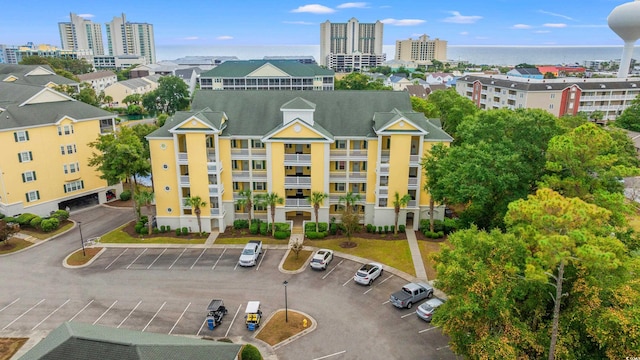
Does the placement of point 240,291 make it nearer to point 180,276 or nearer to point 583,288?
point 180,276

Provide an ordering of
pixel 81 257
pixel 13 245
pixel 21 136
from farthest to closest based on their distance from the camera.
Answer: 1. pixel 21 136
2. pixel 13 245
3. pixel 81 257

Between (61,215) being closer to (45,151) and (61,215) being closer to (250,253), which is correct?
(45,151)

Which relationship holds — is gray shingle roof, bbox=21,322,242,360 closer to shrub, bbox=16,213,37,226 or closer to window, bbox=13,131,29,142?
shrub, bbox=16,213,37,226

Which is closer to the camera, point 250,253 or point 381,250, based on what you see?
point 250,253

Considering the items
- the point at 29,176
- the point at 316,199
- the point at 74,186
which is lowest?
the point at 74,186

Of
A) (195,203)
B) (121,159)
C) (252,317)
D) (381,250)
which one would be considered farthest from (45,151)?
(381,250)

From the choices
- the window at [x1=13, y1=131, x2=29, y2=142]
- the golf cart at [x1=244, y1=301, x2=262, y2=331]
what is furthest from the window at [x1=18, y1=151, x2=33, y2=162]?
the golf cart at [x1=244, y1=301, x2=262, y2=331]

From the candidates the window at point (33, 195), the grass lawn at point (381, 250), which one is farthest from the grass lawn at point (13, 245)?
the grass lawn at point (381, 250)
